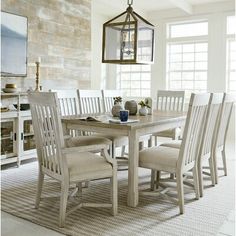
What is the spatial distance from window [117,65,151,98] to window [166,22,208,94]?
57cm

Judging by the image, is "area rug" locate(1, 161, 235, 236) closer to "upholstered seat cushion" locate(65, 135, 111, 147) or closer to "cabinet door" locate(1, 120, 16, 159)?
"upholstered seat cushion" locate(65, 135, 111, 147)

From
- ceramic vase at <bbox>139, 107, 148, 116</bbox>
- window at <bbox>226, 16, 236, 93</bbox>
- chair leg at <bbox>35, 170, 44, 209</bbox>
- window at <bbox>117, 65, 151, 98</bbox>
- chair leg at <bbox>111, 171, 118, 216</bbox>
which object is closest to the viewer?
chair leg at <bbox>111, 171, 118, 216</bbox>

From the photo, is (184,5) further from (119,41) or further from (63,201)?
(63,201)

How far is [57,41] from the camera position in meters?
5.62

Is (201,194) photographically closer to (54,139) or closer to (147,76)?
(54,139)

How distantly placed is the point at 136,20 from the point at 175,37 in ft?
15.0

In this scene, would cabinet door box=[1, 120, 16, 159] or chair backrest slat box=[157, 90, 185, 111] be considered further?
chair backrest slat box=[157, 90, 185, 111]

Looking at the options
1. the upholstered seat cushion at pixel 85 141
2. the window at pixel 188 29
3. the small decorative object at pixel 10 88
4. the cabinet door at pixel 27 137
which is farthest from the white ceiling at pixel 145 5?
the upholstered seat cushion at pixel 85 141

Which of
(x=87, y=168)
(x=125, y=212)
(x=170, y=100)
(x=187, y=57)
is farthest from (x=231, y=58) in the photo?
(x=87, y=168)

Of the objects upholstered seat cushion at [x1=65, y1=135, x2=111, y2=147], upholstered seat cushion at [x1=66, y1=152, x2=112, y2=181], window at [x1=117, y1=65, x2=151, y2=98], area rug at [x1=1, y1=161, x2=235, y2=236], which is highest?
window at [x1=117, y1=65, x2=151, y2=98]

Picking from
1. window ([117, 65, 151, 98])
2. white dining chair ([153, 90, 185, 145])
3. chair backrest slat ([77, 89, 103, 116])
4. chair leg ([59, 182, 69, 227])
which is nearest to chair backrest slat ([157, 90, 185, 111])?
white dining chair ([153, 90, 185, 145])

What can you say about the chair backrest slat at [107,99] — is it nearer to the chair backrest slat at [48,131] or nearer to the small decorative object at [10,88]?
the small decorative object at [10,88]

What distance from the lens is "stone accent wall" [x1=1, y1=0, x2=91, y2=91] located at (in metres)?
5.08

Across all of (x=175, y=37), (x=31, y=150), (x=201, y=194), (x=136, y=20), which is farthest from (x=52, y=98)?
(x=175, y=37)
